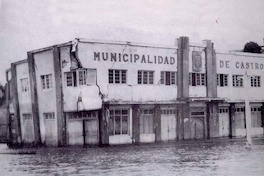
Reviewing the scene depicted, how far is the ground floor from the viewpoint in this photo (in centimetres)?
1028

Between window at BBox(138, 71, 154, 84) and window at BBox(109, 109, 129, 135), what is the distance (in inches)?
47.2

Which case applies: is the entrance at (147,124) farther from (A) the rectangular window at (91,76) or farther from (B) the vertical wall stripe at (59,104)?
(B) the vertical wall stripe at (59,104)

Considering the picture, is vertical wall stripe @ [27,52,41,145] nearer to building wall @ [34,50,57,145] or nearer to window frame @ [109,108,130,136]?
building wall @ [34,50,57,145]

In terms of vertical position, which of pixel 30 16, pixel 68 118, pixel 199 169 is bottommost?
pixel 199 169

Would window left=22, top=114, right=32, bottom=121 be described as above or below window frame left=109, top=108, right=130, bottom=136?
above

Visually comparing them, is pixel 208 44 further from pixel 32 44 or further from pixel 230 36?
pixel 32 44

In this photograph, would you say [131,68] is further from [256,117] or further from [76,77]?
[256,117]

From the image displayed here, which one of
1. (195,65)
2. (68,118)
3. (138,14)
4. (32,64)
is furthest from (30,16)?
(195,65)

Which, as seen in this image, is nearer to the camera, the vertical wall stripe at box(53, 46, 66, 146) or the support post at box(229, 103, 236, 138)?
the vertical wall stripe at box(53, 46, 66, 146)

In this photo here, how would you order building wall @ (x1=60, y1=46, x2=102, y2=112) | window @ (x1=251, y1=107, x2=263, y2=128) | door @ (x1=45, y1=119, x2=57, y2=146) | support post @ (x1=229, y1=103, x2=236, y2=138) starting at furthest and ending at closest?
window @ (x1=251, y1=107, x2=263, y2=128), support post @ (x1=229, y1=103, x2=236, y2=138), building wall @ (x1=60, y1=46, x2=102, y2=112), door @ (x1=45, y1=119, x2=57, y2=146)

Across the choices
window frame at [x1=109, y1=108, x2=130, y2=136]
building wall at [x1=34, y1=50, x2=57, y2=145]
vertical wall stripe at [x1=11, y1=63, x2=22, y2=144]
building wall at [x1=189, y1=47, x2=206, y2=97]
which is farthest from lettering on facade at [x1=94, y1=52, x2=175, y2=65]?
vertical wall stripe at [x1=11, y1=63, x2=22, y2=144]

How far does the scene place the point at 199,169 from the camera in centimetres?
832

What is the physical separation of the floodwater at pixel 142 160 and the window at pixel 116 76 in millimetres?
1654

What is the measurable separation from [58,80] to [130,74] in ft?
6.61
